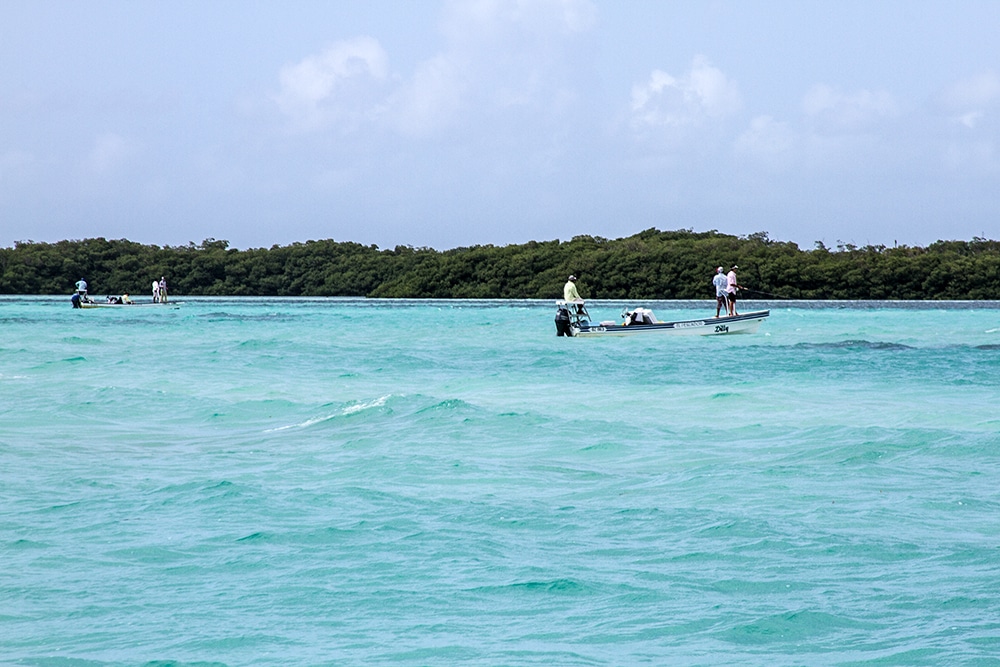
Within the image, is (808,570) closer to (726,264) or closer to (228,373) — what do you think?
(228,373)

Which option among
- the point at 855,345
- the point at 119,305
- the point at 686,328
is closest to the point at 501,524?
the point at 855,345

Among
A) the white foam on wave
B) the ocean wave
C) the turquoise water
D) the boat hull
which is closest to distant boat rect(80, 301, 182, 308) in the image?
the boat hull

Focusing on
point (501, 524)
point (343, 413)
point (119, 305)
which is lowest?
point (501, 524)

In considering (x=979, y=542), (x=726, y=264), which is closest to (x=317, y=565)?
(x=979, y=542)

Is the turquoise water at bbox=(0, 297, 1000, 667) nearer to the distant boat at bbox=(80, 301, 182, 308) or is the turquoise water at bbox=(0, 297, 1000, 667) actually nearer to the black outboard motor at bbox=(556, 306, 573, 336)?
the black outboard motor at bbox=(556, 306, 573, 336)

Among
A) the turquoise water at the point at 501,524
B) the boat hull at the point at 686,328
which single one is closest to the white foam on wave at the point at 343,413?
the turquoise water at the point at 501,524

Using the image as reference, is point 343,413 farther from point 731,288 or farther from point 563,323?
point 731,288

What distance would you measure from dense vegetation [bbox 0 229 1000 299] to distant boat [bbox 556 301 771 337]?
32288 millimetres

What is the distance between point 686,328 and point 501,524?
20.5m

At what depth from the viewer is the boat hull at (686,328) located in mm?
26734

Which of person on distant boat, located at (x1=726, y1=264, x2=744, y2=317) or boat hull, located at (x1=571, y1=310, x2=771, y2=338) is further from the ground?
person on distant boat, located at (x1=726, y1=264, x2=744, y2=317)

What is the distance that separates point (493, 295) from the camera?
67312 mm

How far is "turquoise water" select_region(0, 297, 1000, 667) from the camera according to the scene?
5.21 metres

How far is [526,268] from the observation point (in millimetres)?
67500
